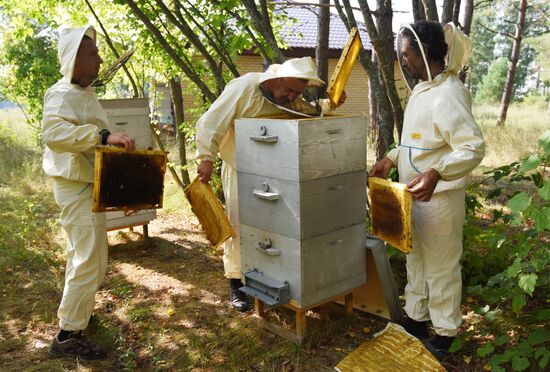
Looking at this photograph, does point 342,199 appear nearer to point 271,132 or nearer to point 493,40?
point 271,132

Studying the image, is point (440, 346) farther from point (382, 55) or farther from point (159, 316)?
point (382, 55)

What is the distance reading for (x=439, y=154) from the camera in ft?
8.77

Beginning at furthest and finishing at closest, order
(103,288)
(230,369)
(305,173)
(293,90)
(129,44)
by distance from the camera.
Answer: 1. (129,44)
2. (103,288)
3. (293,90)
4. (230,369)
5. (305,173)

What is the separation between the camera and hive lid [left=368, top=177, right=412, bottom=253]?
2.58 metres

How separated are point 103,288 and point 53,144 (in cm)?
192

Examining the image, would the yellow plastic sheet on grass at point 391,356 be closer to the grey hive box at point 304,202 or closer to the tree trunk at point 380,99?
the grey hive box at point 304,202

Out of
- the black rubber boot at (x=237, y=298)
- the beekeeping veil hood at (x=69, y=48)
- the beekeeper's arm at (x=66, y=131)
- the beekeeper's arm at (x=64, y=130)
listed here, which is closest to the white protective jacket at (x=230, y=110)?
the beekeeper's arm at (x=66, y=131)

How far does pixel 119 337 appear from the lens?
10.9ft

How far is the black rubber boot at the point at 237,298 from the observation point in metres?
3.68

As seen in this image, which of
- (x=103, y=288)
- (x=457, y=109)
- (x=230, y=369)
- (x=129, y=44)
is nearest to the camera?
(x=457, y=109)

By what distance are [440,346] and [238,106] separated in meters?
2.06

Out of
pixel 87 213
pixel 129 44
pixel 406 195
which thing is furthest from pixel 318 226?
pixel 129 44

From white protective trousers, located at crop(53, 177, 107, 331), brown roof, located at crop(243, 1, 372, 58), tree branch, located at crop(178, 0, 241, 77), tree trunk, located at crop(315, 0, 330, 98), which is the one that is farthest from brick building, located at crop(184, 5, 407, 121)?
white protective trousers, located at crop(53, 177, 107, 331)

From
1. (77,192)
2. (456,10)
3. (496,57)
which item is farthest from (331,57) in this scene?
(496,57)
